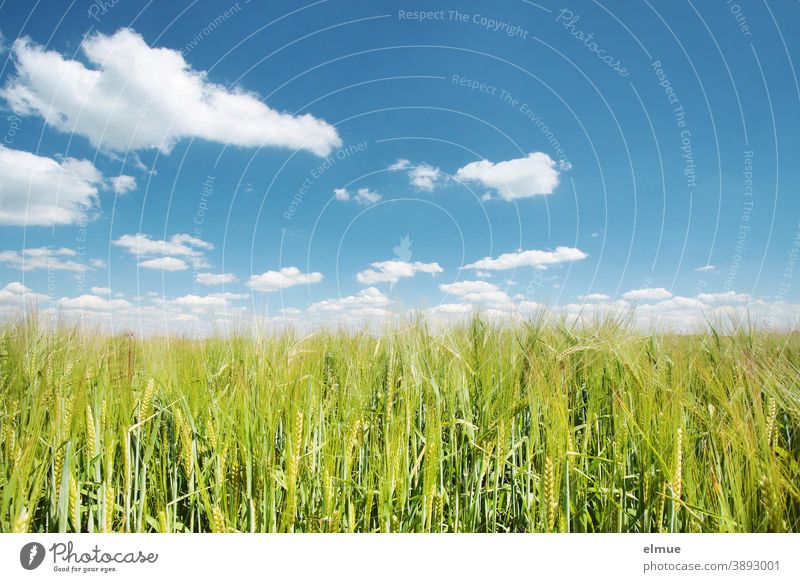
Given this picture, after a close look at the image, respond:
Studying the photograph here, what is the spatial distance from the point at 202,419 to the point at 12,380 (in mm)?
790

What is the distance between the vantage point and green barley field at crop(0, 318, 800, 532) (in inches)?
69.2

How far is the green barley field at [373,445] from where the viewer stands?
1.76m

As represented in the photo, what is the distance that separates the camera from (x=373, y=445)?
2055 mm
